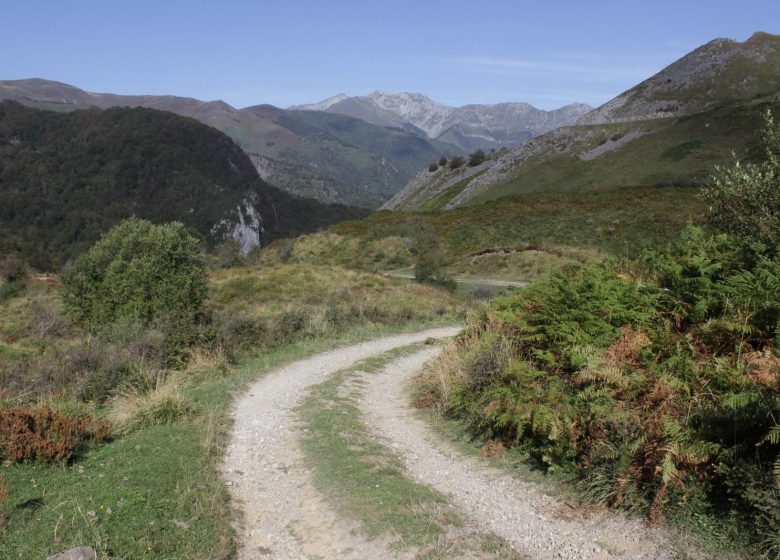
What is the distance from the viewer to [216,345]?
14.8 metres

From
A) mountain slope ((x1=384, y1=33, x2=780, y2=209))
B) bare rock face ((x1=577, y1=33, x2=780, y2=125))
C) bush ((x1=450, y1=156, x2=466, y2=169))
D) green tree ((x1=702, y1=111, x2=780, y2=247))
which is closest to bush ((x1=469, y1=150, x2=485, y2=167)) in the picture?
mountain slope ((x1=384, y1=33, x2=780, y2=209))

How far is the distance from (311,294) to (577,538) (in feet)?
87.0

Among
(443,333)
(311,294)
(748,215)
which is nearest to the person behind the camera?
(748,215)

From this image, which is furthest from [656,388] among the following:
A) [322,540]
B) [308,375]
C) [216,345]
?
[216,345]

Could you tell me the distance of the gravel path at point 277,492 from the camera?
17.6 ft

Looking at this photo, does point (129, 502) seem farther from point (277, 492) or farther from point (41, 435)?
point (41, 435)

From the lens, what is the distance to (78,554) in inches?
177

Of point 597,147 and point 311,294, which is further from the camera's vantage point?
point 597,147

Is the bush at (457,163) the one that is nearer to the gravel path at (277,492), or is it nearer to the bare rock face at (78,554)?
the gravel path at (277,492)

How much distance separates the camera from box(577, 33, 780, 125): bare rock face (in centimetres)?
8100

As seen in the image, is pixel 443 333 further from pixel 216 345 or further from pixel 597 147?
pixel 597 147

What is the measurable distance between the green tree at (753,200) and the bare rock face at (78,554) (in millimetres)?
8802

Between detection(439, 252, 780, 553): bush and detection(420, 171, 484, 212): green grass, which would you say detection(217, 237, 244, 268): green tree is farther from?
detection(439, 252, 780, 553): bush

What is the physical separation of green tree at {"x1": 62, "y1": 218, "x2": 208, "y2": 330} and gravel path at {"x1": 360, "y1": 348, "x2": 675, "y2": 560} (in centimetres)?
1338
